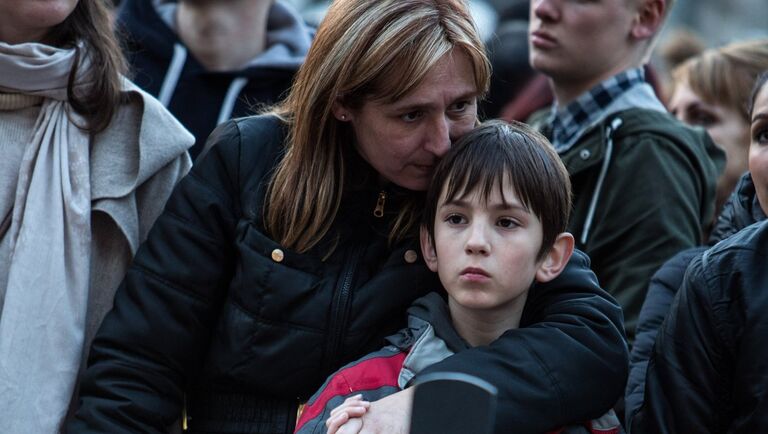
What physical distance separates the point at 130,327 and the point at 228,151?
1.72ft

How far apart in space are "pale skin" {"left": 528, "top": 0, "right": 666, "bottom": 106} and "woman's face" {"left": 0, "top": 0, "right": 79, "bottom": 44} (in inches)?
70.5

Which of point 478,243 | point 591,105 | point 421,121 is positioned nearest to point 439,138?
point 421,121

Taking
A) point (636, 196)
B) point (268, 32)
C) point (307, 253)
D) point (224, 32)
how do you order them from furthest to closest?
point (268, 32), point (224, 32), point (636, 196), point (307, 253)

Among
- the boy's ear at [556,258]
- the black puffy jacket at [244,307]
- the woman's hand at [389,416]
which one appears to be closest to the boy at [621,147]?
the black puffy jacket at [244,307]

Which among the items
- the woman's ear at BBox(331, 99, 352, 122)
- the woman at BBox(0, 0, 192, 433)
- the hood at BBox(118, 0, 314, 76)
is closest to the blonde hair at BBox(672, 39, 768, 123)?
the hood at BBox(118, 0, 314, 76)

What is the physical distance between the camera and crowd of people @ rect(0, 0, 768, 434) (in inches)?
113

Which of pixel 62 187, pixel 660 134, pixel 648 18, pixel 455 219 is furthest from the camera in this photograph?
pixel 648 18

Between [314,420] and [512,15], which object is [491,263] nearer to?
[314,420]

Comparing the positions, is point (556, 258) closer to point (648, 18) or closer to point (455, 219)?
point (455, 219)

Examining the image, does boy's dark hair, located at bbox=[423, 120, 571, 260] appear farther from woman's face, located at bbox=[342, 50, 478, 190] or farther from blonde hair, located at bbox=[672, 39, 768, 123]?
blonde hair, located at bbox=[672, 39, 768, 123]

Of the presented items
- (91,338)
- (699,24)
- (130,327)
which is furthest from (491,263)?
(699,24)

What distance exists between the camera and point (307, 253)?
125 inches

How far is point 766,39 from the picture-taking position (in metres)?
5.30

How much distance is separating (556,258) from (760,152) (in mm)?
559
